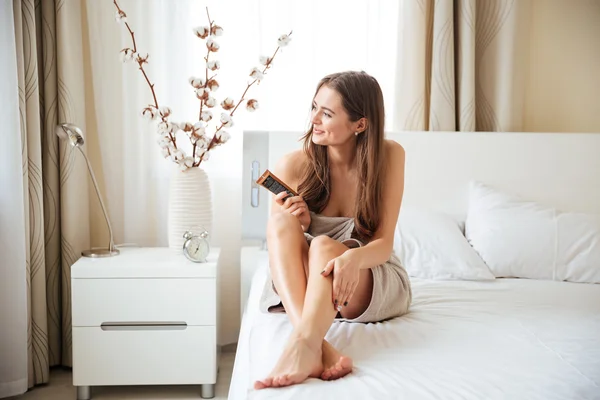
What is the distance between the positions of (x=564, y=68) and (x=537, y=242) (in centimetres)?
105

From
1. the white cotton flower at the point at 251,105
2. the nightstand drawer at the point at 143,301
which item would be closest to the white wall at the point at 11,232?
the nightstand drawer at the point at 143,301

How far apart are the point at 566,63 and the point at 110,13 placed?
212 centimetres

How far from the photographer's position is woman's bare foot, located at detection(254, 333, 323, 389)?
1.33 m

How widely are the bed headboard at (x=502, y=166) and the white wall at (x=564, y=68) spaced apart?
285mm

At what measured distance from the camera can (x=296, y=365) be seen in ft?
4.50

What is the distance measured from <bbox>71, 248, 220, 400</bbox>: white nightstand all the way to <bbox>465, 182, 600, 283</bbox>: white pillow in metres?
1.08

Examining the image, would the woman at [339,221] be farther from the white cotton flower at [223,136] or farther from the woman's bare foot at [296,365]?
the white cotton flower at [223,136]

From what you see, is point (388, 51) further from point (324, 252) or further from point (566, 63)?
point (324, 252)

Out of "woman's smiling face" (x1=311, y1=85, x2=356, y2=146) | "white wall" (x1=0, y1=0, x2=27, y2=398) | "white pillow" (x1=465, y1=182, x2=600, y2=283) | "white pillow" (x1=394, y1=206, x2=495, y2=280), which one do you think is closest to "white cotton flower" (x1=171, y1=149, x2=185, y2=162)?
"white wall" (x1=0, y1=0, x2=27, y2=398)

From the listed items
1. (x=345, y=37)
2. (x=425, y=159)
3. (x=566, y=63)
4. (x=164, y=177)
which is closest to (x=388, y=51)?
(x=345, y=37)

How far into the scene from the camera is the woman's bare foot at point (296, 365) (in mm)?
1332

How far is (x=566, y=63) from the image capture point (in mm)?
3133

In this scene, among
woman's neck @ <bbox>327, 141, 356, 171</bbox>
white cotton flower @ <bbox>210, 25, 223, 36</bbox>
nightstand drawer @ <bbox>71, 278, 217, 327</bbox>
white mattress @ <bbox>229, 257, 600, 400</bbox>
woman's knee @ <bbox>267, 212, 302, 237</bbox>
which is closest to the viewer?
white mattress @ <bbox>229, 257, 600, 400</bbox>

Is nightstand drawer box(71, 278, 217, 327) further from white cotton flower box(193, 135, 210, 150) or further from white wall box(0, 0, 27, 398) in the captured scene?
white cotton flower box(193, 135, 210, 150)
